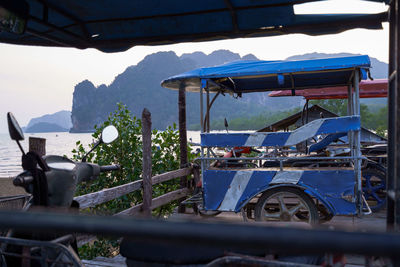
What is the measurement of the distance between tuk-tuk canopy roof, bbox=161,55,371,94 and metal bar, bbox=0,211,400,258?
4.95 meters

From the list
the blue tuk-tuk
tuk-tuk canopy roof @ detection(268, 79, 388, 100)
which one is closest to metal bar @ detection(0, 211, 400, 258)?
the blue tuk-tuk

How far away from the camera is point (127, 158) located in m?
7.68

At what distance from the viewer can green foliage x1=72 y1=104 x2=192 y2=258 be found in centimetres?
731

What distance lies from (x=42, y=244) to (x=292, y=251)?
5.74ft

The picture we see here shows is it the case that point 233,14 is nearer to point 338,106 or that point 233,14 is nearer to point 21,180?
point 21,180

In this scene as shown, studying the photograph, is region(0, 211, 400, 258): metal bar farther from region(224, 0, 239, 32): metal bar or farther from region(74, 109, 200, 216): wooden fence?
region(74, 109, 200, 216): wooden fence

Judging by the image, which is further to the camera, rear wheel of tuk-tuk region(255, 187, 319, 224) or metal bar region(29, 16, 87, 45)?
rear wheel of tuk-tuk region(255, 187, 319, 224)

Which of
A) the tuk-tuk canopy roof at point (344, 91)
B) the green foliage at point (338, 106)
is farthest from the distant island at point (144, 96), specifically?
the tuk-tuk canopy roof at point (344, 91)

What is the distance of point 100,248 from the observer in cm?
709

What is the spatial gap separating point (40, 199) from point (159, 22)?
221 centimetres

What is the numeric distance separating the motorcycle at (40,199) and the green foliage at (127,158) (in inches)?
197

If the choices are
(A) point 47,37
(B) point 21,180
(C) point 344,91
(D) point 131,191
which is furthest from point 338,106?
(B) point 21,180

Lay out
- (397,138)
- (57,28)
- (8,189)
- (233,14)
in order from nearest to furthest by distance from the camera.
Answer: (397,138), (233,14), (57,28), (8,189)

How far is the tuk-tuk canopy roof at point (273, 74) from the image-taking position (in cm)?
511
